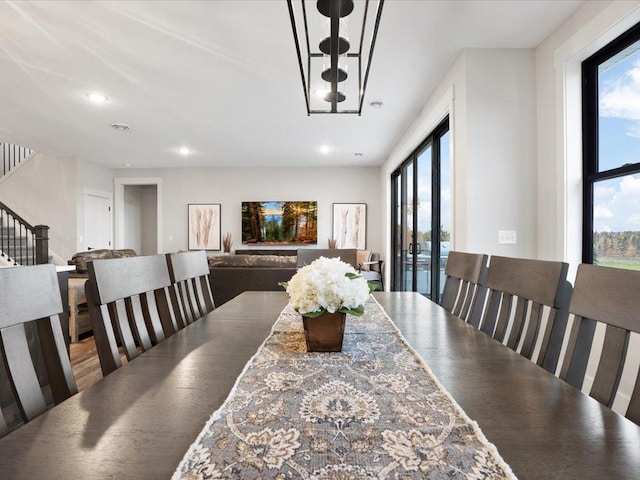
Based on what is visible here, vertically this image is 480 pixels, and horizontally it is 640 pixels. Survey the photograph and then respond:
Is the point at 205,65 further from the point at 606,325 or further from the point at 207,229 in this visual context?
the point at 207,229

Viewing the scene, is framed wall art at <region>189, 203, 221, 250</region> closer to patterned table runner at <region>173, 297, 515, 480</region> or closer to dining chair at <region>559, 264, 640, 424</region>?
patterned table runner at <region>173, 297, 515, 480</region>

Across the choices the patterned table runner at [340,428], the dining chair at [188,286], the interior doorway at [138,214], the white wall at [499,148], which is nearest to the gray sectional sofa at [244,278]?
the dining chair at [188,286]

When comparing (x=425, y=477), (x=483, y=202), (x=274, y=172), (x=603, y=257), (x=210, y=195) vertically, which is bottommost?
(x=425, y=477)

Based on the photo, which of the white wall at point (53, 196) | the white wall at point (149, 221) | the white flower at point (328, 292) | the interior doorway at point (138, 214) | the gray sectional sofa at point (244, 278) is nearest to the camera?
the white flower at point (328, 292)

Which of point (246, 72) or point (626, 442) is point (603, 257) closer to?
point (626, 442)

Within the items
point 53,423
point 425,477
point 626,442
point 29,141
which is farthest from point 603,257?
point 29,141

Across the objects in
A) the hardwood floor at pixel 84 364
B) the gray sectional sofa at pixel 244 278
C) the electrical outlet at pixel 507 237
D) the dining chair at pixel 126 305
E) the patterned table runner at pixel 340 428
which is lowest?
the hardwood floor at pixel 84 364

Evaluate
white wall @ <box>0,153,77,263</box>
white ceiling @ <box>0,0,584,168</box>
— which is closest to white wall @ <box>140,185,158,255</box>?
white wall @ <box>0,153,77,263</box>

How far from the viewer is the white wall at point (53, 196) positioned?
638 centimetres

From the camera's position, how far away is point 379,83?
3398 mm

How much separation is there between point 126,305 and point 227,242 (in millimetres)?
6250

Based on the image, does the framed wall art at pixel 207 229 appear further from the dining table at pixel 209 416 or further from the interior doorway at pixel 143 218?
the dining table at pixel 209 416

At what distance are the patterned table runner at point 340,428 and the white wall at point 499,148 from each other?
7.07 ft

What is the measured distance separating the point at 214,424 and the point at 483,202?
2.67 m
